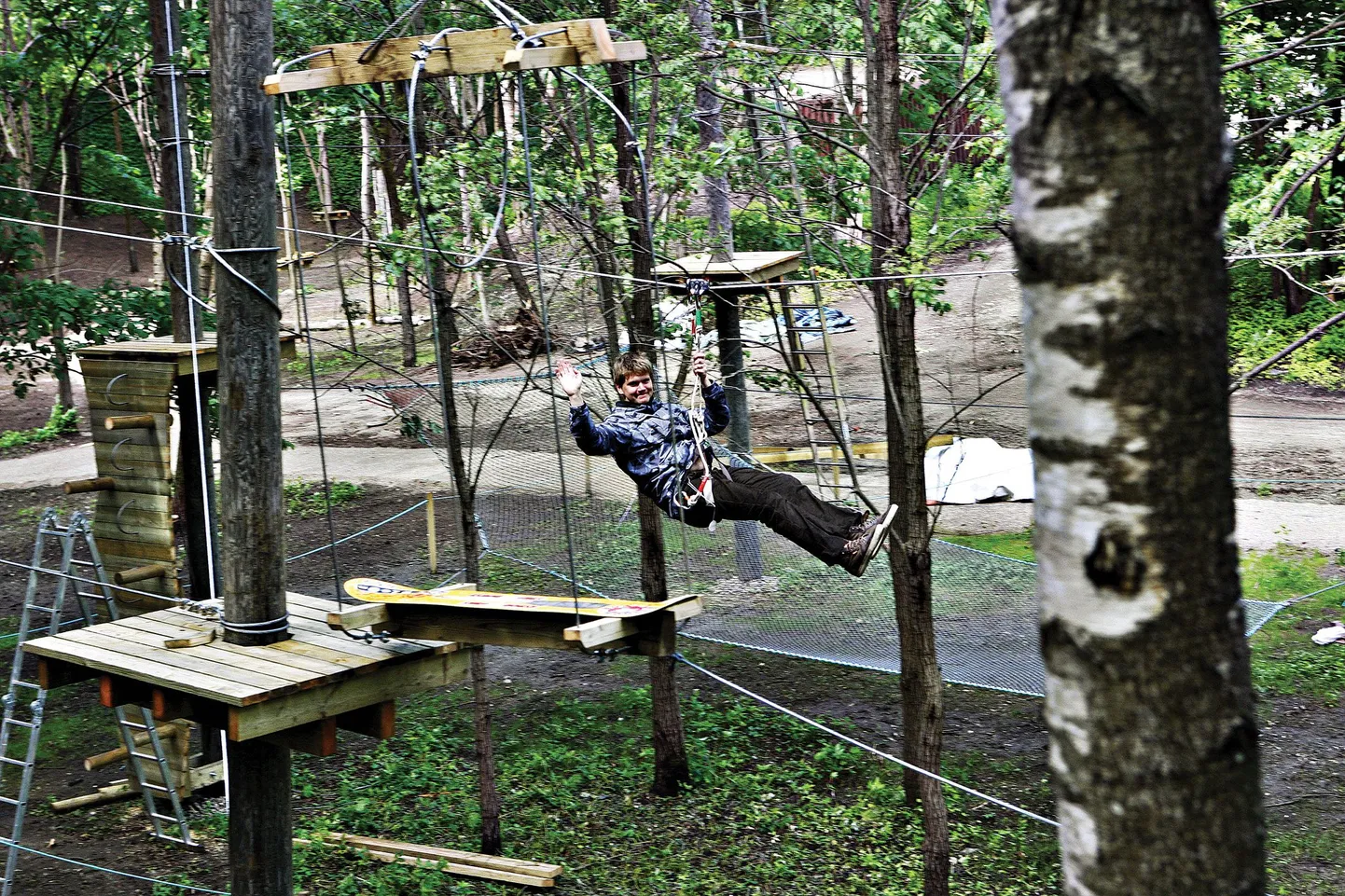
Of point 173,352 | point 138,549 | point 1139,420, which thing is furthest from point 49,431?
point 1139,420

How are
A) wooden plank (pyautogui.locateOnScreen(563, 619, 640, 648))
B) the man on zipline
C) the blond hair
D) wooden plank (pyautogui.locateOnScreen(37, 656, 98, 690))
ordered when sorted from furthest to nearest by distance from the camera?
the blond hair < the man on zipline < wooden plank (pyautogui.locateOnScreen(37, 656, 98, 690)) < wooden plank (pyautogui.locateOnScreen(563, 619, 640, 648))

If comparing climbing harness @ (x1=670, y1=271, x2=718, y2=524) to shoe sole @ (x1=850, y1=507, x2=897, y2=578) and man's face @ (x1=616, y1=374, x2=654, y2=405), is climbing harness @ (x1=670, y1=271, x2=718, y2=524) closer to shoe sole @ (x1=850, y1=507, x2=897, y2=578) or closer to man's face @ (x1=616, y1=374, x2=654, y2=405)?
man's face @ (x1=616, y1=374, x2=654, y2=405)

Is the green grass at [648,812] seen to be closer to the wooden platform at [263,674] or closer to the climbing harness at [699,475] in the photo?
the wooden platform at [263,674]

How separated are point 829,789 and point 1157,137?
20.7 ft

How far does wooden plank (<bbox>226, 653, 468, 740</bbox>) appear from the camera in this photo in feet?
13.6

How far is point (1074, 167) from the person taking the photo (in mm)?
1451

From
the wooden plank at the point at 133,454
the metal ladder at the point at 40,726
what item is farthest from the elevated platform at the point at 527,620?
the wooden plank at the point at 133,454

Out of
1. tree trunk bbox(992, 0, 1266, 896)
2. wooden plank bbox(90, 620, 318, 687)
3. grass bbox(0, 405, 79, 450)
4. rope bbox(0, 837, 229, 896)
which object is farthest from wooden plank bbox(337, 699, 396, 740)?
grass bbox(0, 405, 79, 450)

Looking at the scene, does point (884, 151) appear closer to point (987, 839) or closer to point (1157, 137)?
point (987, 839)

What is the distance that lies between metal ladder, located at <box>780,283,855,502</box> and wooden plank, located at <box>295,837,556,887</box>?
2566 millimetres

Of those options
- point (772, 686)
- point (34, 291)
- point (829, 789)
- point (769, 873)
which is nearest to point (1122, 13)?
point (769, 873)

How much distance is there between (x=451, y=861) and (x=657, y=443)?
273 cm

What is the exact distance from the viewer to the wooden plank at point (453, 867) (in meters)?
6.33

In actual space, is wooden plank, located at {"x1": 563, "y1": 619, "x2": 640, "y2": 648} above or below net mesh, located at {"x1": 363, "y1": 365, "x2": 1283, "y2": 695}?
above
